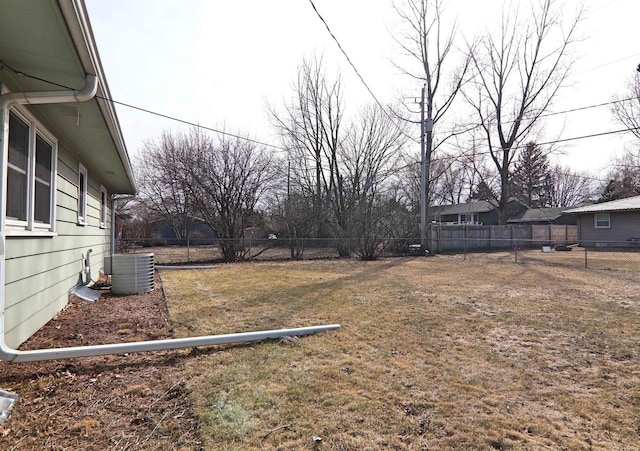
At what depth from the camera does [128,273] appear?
6398 mm

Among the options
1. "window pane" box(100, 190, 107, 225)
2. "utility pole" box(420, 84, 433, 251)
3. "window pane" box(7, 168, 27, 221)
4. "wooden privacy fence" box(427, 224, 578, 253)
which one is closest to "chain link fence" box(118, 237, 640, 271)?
"utility pole" box(420, 84, 433, 251)

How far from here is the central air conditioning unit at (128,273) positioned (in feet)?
21.0

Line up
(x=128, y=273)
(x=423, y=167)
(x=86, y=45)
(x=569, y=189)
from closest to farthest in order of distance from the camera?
1. (x=86, y=45)
2. (x=128, y=273)
3. (x=423, y=167)
4. (x=569, y=189)

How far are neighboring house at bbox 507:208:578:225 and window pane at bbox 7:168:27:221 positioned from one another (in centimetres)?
3774

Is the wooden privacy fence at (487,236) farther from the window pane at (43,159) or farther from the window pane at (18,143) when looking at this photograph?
the window pane at (18,143)

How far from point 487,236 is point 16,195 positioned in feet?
78.4

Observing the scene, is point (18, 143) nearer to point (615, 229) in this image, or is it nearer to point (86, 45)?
point (86, 45)

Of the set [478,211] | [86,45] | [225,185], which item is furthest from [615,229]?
[86,45]

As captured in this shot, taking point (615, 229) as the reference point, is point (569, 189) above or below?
above

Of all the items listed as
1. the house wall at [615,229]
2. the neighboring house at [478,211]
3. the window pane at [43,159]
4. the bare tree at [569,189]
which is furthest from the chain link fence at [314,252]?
the bare tree at [569,189]

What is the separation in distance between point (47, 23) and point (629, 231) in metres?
27.0

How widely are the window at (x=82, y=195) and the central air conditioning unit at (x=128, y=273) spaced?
3.38 ft

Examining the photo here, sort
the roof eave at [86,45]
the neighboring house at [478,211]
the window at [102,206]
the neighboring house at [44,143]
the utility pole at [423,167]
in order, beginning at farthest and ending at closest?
the neighboring house at [478,211] < the utility pole at [423,167] < the window at [102,206] < the neighboring house at [44,143] < the roof eave at [86,45]

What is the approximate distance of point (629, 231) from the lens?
20.6 metres
